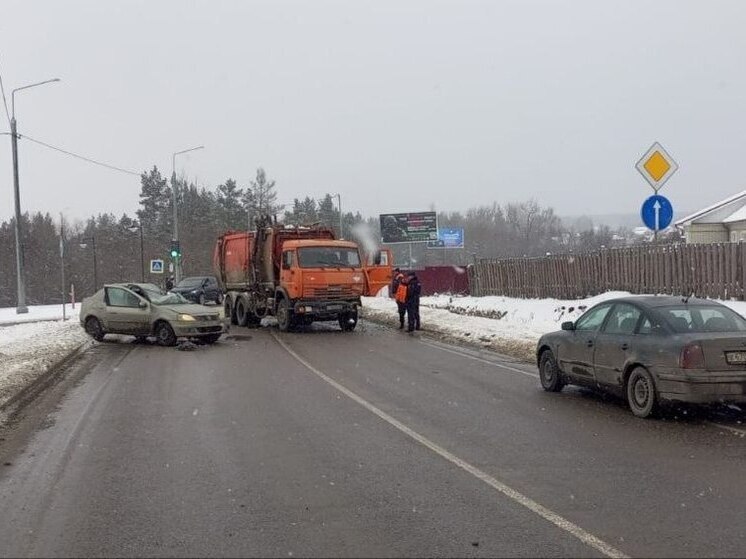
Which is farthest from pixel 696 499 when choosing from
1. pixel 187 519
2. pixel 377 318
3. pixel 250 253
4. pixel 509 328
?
pixel 377 318

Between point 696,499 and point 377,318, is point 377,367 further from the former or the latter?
point 377,318

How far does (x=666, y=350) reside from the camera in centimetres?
810

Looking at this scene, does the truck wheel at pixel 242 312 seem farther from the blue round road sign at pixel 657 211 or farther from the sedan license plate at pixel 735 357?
the sedan license plate at pixel 735 357

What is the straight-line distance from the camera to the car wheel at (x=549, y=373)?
10.4m

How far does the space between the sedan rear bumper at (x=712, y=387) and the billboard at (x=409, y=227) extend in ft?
170

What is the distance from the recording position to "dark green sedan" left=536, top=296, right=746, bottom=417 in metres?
7.87

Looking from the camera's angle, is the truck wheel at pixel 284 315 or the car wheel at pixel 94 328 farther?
the truck wheel at pixel 284 315

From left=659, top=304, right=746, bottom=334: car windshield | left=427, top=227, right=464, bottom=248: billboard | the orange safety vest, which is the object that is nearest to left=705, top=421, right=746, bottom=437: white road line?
left=659, top=304, right=746, bottom=334: car windshield

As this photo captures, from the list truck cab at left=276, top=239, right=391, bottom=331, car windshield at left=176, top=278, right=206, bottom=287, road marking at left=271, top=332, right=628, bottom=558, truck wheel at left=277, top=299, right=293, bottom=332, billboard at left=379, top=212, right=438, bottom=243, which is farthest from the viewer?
billboard at left=379, top=212, right=438, bottom=243

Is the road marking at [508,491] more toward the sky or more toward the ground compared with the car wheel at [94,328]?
more toward the ground

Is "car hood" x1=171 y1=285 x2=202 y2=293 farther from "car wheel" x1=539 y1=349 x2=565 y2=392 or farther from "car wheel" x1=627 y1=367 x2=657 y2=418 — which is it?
"car wheel" x1=627 y1=367 x2=657 y2=418

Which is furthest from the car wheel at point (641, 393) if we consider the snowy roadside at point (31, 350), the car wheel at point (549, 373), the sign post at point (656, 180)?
the snowy roadside at point (31, 350)

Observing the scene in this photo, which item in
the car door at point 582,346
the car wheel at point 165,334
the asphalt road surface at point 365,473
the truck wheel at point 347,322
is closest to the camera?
the asphalt road surface at point 365,473

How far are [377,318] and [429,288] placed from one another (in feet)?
43.0
